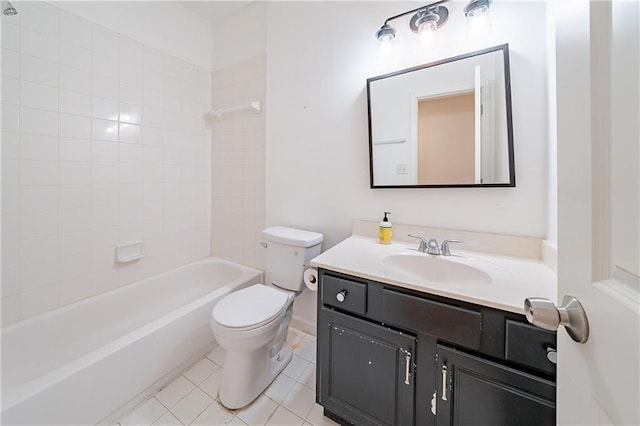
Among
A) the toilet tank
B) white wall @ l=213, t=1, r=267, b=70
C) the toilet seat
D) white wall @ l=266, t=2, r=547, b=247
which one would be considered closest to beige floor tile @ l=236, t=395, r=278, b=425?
the toilet seat

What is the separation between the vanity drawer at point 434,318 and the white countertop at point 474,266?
0.16 ft

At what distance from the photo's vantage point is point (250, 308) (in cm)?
129

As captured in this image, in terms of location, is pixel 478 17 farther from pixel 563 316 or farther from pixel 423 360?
pixel 423 360

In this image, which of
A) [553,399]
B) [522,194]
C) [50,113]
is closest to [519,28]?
[522,194]

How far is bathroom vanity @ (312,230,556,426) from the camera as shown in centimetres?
71

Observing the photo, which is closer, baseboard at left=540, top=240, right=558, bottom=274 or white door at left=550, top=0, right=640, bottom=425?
white door at left=550, top=0, right=640, bottom=425

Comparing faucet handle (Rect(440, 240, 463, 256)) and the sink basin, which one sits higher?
faucet handle (Rect(440, 240, 463, 256))

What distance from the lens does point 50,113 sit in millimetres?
1385

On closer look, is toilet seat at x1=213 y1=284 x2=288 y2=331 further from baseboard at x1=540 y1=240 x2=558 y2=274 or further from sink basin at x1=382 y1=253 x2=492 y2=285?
baseboard at x1=540 y1=240 x2=558 y2=274

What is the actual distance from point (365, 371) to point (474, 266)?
65 centimetres

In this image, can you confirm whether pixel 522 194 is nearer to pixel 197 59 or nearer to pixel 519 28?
pixel 519 28

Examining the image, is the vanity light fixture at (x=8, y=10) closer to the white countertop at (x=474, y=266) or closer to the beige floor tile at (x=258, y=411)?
the white countertop at (x=474, y=266)

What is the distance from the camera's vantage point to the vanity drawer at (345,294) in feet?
3.19

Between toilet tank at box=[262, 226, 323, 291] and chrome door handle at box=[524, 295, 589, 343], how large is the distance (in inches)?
46.1
